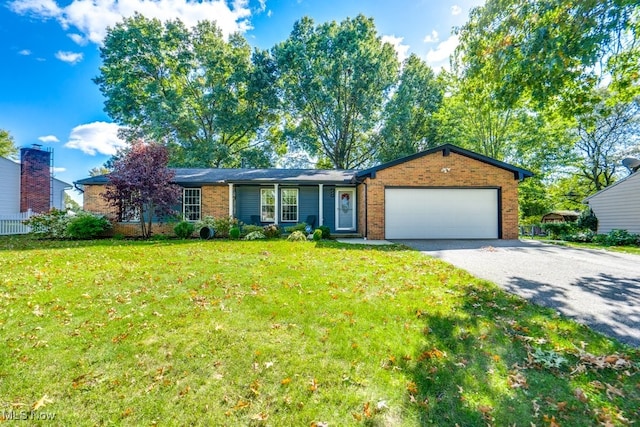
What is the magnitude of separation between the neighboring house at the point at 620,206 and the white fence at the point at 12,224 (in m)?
30.5

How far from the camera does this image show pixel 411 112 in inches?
901

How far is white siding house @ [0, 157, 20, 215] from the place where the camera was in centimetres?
1644

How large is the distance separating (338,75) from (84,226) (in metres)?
19.0

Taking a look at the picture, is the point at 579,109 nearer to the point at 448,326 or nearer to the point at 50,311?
the point at 448,326

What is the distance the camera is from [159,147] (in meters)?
12.6

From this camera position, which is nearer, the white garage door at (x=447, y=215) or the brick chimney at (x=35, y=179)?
the white garage door at (x=447, y=215)

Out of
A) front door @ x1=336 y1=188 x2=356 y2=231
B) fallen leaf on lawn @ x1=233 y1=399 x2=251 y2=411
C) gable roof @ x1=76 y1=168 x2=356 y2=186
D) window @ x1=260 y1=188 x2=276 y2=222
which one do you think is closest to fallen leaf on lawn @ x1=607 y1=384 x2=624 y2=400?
fallen leaf on lawn @ x1=233 y1=399 x2=251 y2=411

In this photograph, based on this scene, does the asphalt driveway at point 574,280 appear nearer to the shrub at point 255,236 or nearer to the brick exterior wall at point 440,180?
the brick exterior wall at point 440,180

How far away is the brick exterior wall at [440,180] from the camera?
40.9 ft

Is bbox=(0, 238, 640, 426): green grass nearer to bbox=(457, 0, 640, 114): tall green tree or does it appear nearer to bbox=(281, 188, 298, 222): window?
bbox=(457, 0, 640, 114): tall green tree

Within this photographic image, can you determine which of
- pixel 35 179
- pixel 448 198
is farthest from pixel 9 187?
pixel 448 198

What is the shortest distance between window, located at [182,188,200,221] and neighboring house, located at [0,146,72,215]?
36.1ft

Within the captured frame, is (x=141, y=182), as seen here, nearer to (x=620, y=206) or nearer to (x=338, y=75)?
(x=338, y=75)

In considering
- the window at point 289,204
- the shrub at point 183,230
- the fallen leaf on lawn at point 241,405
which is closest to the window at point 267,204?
the window at point 289,204
